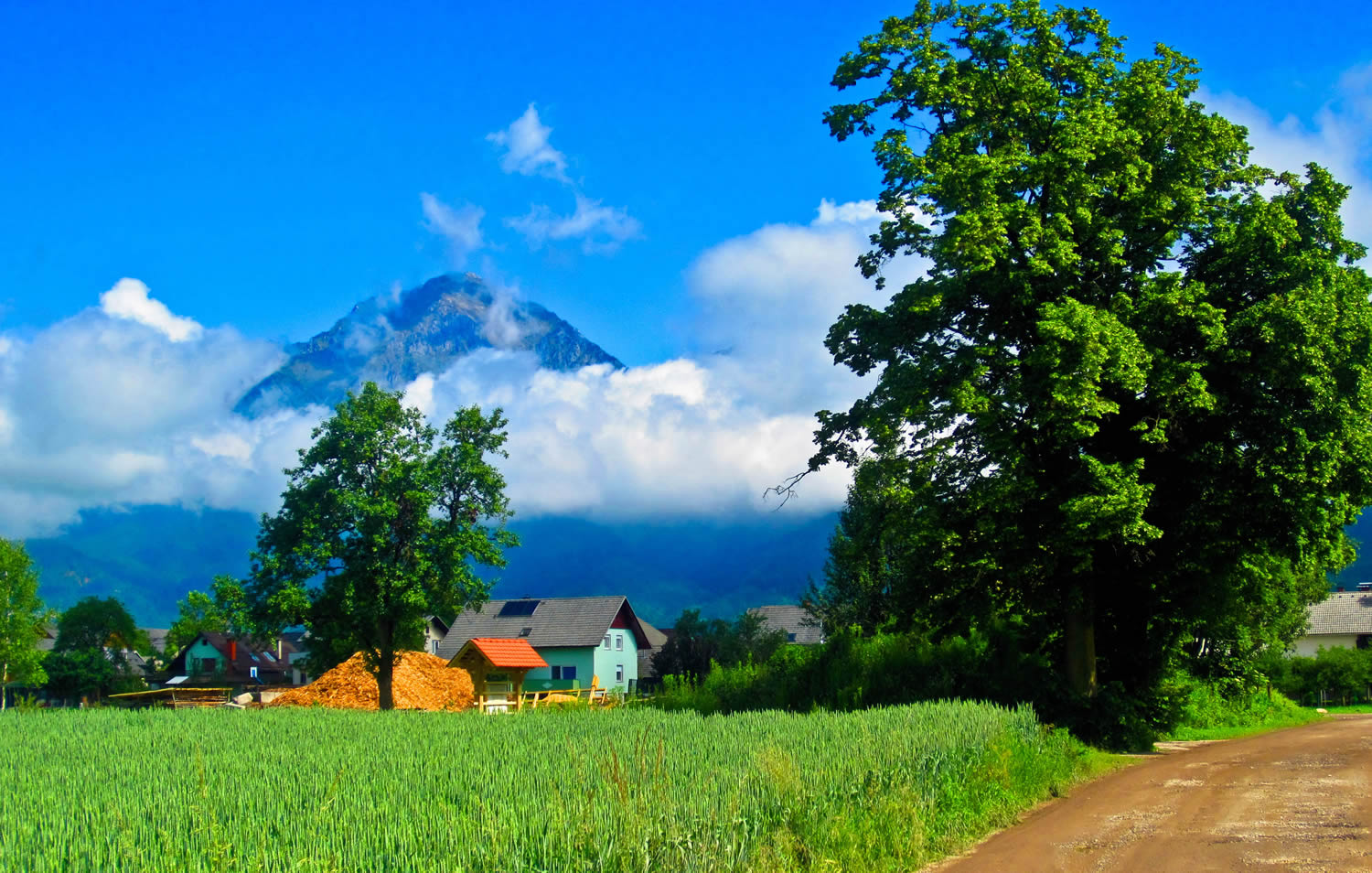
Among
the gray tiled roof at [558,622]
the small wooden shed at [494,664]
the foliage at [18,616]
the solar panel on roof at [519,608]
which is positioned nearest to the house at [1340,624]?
the gray tiled roof at [558,622]

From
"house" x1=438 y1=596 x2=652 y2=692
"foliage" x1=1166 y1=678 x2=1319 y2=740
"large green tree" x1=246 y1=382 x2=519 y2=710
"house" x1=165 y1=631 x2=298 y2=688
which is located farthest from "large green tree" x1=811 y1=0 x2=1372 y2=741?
"house" x1=165 y1=631 x2=298 y2=688

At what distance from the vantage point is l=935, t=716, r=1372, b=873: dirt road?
33.2ft

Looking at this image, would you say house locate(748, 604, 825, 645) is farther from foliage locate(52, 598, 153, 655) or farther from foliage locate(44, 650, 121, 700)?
foliage locate(52, 598, 153, 655)

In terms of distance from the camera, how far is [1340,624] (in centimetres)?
8219

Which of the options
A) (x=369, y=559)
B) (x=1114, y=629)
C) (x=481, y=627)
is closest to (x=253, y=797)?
(x=1114, y=629)

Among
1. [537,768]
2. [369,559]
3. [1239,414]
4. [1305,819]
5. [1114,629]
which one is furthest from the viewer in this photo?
[369,559]

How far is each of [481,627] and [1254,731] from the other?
232ft

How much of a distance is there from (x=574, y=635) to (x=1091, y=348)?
69.2 m

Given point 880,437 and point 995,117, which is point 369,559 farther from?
point 995,117

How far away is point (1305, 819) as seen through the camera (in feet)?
39.8

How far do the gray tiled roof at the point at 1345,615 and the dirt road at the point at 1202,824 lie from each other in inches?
2973

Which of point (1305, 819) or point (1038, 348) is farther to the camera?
point (1038, 348)

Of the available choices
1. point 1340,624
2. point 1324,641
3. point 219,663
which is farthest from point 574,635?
point 1340,624

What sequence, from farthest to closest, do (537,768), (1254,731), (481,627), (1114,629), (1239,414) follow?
(481,627) → (1254,731) → (1114,629) → (1239,414) → (537,768)
